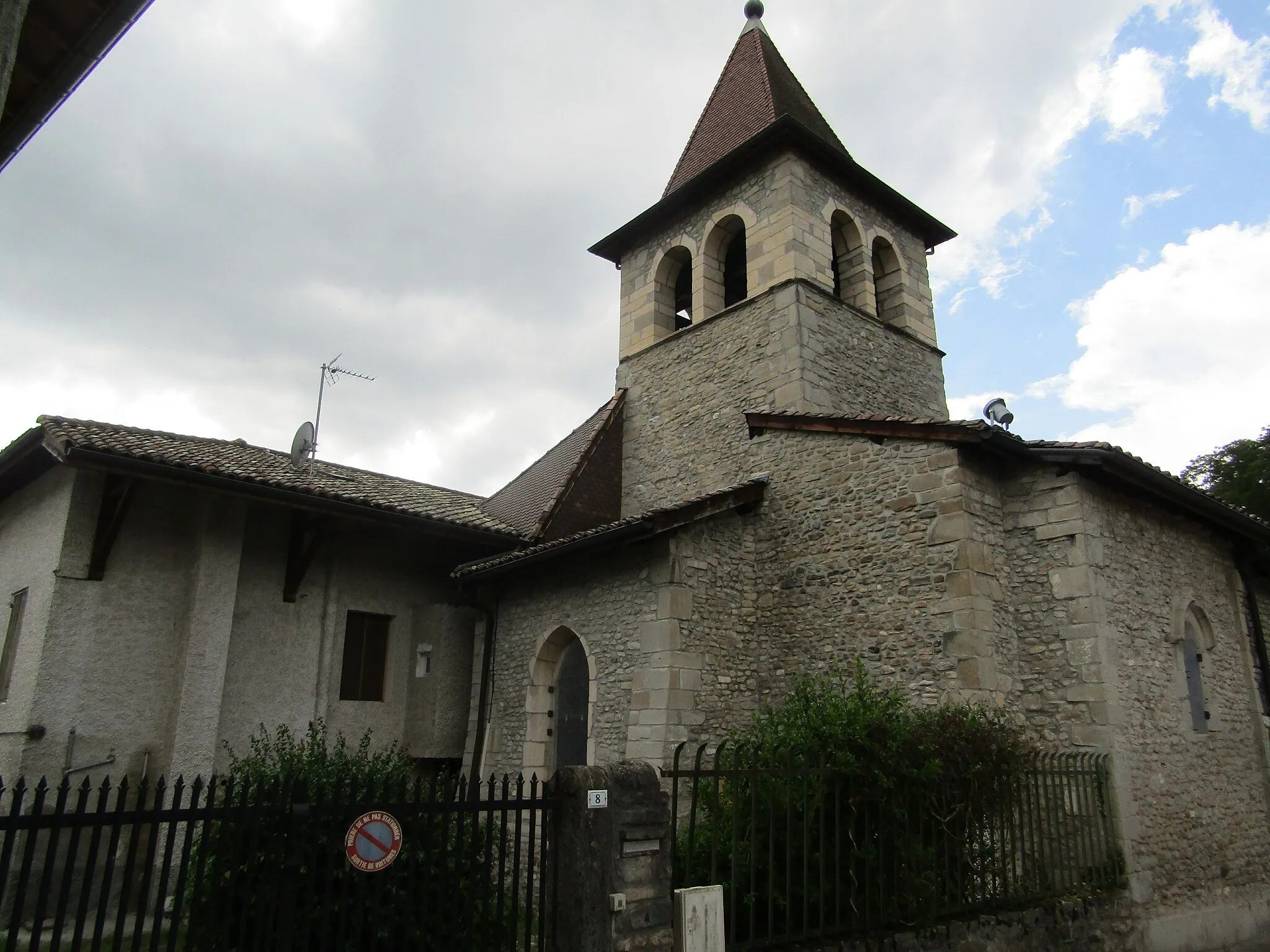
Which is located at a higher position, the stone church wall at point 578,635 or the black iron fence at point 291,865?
the stone church wall at point 578,635

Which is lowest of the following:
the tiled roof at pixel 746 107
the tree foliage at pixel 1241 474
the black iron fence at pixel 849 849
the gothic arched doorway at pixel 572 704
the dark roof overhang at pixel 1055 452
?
the black iron fence at pixel 849 849

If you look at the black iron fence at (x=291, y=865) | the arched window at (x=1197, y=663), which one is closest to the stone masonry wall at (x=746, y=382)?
the arched window at (x=1197, y=663)

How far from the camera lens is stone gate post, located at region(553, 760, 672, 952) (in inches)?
188

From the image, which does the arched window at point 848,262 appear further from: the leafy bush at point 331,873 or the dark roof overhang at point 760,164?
the leafy bush at point 331,873

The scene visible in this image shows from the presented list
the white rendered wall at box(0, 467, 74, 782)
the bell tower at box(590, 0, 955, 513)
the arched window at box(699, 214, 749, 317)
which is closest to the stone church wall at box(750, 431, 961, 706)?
the bell tower at box(590, 0, 955, 513)

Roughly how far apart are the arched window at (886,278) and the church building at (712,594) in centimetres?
176

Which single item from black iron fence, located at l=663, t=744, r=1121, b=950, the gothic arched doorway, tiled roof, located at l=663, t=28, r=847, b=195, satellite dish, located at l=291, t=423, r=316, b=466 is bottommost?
black iron fence, located at l=663, t=744, r=1121, b=950

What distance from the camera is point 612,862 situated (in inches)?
190

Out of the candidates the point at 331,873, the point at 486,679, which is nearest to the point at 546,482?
the point at 486,679

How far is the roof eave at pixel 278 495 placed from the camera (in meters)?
8.96

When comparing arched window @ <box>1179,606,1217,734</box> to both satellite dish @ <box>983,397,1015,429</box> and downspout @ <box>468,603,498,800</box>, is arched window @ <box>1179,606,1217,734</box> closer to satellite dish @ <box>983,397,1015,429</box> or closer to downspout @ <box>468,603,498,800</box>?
satellite dish @ <box>983,397,1015,429</box>

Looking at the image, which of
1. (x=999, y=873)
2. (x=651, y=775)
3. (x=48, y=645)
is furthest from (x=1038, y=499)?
(x=48, y=645)

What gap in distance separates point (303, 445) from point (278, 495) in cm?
255

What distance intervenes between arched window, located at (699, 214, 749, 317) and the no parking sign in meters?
10.7
